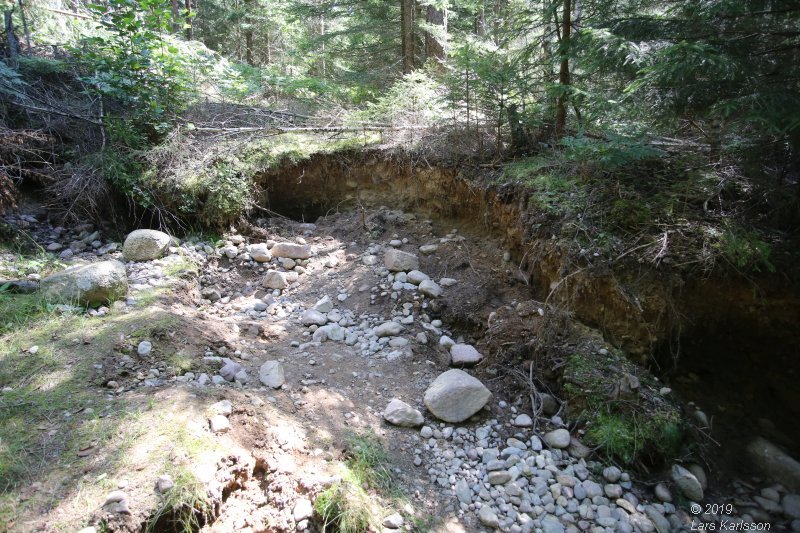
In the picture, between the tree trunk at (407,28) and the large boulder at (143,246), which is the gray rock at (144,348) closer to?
the large boulder at (143,246)

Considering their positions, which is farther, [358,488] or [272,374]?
[272,374]

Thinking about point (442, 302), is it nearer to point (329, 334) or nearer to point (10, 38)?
point (329, 334)

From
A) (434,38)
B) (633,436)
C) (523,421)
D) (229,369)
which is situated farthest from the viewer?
(434,38)

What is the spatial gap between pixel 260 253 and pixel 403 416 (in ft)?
10.6

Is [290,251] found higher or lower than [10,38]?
lower

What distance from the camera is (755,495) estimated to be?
2.89 m

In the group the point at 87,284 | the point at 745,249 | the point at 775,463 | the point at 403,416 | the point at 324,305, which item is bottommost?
the point at 775,463

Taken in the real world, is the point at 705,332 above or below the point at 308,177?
below

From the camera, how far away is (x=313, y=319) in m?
4.48

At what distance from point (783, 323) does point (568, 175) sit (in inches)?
85.4

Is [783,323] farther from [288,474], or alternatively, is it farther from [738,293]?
[288,474]

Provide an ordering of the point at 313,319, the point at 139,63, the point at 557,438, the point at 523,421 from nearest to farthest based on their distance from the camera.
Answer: the point at 557,438 → the point at 523,421 → the point at 313,319 → the point at 139,63

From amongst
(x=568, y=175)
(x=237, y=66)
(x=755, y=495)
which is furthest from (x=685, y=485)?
(x=237, y=66)

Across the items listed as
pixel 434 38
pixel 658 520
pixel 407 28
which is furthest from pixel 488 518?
pixel 434 38
